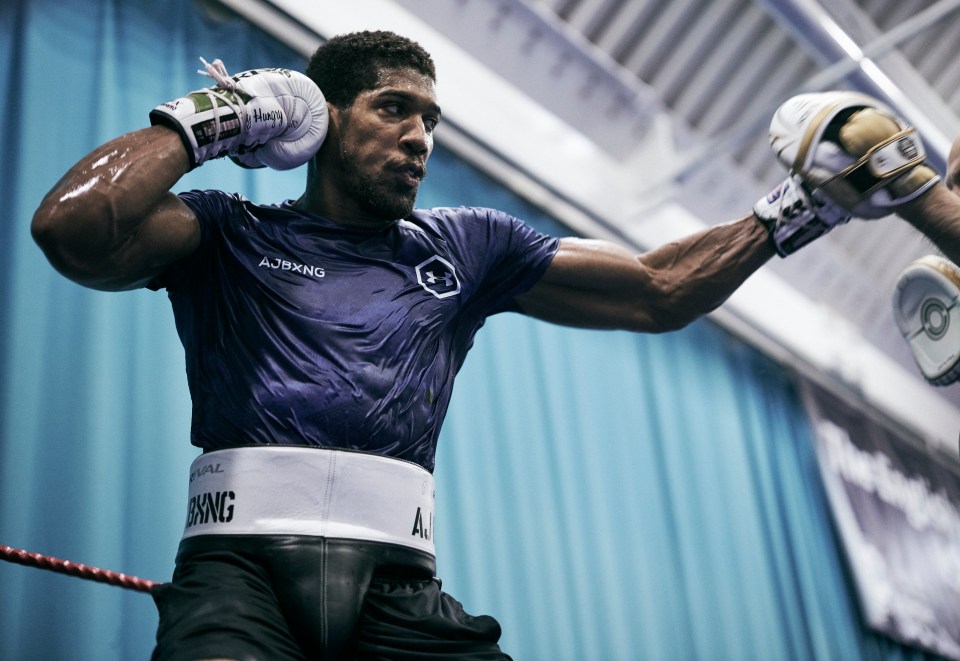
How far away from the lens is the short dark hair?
1.95 metres

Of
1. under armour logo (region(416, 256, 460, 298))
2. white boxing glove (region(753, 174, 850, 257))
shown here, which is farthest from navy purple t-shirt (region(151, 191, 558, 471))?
white boxing glove (region(753, 174, 850, 257))

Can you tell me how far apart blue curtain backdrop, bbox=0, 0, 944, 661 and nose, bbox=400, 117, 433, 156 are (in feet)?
4.26

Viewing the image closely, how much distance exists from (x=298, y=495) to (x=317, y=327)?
285 mm

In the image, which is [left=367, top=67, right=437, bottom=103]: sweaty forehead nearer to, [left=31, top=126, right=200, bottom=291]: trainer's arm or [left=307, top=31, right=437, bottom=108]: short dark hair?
[left=307, top=31, right=437, bottom=108]: short dark hair

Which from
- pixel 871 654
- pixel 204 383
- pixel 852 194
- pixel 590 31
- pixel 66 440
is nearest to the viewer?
pixel 204 383

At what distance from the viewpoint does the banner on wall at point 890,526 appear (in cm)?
560

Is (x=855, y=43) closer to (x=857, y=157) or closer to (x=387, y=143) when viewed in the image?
(x=857, y=157)

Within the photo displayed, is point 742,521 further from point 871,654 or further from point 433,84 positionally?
point 433,84

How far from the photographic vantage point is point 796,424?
5.94 meters

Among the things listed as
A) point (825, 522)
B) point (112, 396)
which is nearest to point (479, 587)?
point (112, 396)

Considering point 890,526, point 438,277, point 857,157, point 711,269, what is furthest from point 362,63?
point 890,526

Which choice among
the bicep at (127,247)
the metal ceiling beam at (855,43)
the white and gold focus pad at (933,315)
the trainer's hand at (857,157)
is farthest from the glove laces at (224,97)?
the metal ceiling beam at (855,43)

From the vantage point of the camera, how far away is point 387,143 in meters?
1.86

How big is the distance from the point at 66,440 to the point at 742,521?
351 cm
